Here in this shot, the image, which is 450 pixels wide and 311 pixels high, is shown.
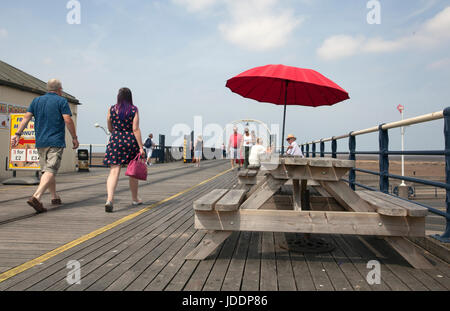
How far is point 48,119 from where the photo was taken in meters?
5.00

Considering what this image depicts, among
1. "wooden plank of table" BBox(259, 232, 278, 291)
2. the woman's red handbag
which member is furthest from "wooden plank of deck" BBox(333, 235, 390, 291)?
the woman's red handbag

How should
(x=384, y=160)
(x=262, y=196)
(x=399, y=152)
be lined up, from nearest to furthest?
(x=262, y=196), (x=399, y=152), (x=384, y=160)

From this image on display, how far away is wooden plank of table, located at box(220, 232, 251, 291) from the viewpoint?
2313 mm

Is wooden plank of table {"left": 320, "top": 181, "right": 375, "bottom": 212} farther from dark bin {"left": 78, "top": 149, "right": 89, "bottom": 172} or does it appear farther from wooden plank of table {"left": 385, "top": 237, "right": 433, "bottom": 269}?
dark bin {"left": 78, "top": 149, "right": 89, "bottom": 172}

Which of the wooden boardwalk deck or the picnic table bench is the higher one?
the picnic table bench

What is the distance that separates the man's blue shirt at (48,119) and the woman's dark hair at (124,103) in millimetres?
830

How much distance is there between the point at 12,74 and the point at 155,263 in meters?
13.7

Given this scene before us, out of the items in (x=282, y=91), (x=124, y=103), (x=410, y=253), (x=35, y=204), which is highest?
(x=282, y=91)

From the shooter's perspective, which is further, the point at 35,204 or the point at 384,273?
the point at 35,204

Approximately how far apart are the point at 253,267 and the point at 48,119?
400cm

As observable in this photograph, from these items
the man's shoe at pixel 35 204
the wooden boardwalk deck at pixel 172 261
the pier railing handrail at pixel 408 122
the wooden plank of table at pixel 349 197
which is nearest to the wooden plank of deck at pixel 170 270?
the wooden boardwalk deck at pixel 172 261

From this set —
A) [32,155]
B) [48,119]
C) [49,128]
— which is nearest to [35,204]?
[49,128]

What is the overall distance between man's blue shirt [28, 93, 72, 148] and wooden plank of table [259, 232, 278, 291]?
354 cm

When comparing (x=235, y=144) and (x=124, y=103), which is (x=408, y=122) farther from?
(x=235, y=144)
